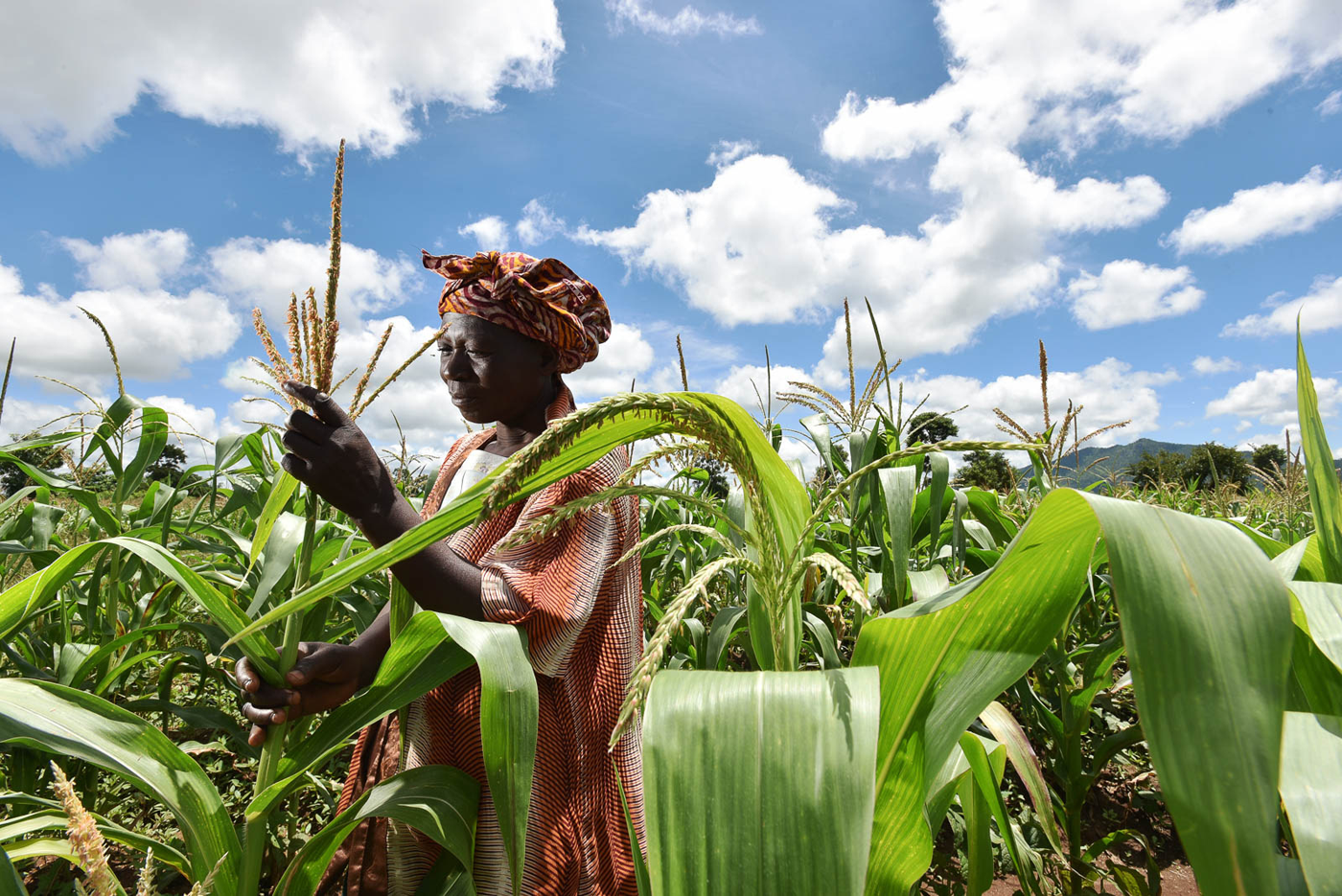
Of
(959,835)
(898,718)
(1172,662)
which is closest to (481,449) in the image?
(898,718)

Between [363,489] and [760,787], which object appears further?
[363,489]

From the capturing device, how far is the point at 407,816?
3.45 feet

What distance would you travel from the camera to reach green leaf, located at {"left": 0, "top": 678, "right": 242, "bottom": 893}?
3.18ft

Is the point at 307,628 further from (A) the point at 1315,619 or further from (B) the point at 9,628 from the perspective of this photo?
(A) the point at 1315,619

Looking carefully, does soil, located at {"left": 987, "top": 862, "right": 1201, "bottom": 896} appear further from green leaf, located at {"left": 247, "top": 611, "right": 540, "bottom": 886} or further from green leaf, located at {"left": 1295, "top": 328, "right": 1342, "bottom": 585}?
green leaf, located at {"left": 247, "top": 611, "right": 540, "bottom": 886}

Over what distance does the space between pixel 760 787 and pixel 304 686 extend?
0.94 metres

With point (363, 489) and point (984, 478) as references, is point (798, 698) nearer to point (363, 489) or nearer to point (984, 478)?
point (363, 489)

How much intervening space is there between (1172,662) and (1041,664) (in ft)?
6.47

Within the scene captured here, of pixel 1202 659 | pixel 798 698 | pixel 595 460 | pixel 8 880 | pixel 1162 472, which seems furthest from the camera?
pixel 1162 472

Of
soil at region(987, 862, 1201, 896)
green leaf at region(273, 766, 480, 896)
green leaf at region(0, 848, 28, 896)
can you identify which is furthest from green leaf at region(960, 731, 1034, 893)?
green leaf at region(0, 848, 28, 896)

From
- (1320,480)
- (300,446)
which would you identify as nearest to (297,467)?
(300,446)

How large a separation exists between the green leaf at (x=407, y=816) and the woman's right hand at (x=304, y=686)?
191 millimetres

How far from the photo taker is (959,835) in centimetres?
197

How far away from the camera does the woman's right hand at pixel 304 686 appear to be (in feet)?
3.56
